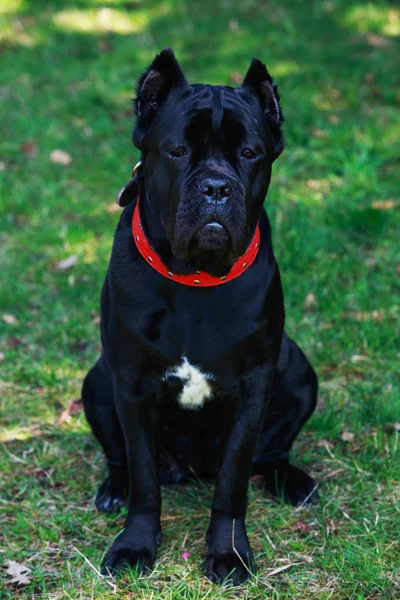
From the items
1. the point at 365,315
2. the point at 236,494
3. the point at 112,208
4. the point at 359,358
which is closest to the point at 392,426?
the point at 359,358

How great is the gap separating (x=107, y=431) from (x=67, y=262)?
2.04 m

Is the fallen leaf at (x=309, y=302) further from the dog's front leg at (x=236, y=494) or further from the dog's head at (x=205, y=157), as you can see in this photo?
the dog's head at (x=205, y=157)

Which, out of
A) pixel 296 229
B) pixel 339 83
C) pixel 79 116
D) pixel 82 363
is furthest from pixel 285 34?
pixel 82 363

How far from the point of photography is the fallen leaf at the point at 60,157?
20.2 feet

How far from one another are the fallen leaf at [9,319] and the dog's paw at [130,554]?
6.06ft

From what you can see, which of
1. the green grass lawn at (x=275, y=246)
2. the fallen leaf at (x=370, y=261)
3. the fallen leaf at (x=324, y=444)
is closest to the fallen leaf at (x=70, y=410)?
the green grass lawn at (x=275, y=246)

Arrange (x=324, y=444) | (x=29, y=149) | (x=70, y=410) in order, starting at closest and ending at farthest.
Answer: (x=324, y=444) < (x=70, y=410) < (x=29, y=149)

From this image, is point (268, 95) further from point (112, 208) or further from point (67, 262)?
point (112, 208)

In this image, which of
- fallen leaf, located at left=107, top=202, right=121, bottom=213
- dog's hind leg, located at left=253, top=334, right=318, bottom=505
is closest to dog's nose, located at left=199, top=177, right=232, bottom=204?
dog's hind leg, located at left=253, top=334, right=318, bottom=505

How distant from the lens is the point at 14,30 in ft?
25.8

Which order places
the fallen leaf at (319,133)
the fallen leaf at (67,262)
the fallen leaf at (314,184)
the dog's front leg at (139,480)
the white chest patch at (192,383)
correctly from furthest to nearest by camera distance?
1. the fallen leaf at (319,133)
2. the fallen leaf at (314,184)
3. the fallen leaf at (67,262)
4. the dog's front leg at (139,480)
5. the white chest patch at (192,383)

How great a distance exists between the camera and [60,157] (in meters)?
6.19

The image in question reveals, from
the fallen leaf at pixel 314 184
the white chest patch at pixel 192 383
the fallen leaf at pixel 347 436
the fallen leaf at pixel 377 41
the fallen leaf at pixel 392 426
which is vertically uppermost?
the fallen leaf at pixel 377 41

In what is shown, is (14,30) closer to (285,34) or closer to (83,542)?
(285,34)
